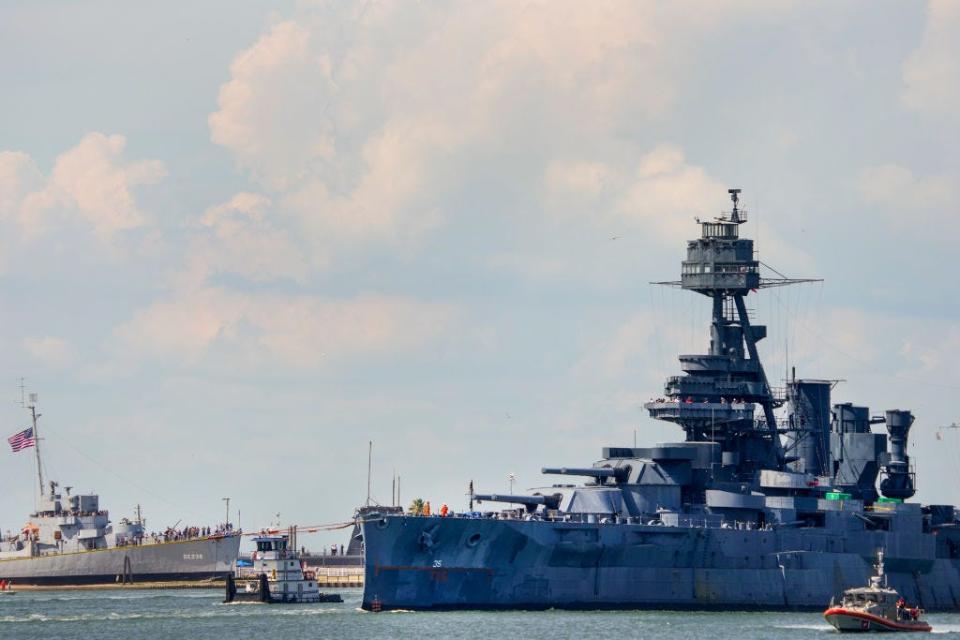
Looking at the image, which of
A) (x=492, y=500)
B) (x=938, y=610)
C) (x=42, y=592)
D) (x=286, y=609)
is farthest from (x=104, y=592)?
(x=938, y=610)

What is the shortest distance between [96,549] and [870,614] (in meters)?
67.6

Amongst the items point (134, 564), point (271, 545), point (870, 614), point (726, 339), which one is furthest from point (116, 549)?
point (870, 614)

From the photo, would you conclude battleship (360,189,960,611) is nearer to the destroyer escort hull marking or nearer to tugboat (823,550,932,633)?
tugboat (823,550,932,633)

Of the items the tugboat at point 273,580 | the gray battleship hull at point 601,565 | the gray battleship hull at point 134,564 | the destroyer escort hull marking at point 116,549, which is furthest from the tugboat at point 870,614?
the destroyer escort hull marking at point 116,549

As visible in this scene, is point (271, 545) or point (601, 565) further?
point (271, 545)

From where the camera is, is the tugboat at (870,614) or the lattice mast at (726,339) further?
the lattice mast at (726,339)

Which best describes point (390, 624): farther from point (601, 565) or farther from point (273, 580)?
point (273, 580)

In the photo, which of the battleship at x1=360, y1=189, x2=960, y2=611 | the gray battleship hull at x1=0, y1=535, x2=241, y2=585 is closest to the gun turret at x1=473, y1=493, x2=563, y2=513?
the battleship at x1=360, y1=189, x2=960, y2=611

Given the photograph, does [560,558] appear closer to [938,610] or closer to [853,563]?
[853,563]

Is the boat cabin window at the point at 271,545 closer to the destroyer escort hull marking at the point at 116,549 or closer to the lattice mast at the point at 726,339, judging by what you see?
the lattice mast at the point at 726,339

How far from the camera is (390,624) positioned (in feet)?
240

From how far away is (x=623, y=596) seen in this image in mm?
79562

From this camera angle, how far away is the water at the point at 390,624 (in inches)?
2788

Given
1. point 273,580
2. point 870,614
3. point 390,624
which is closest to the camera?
point 870,614
